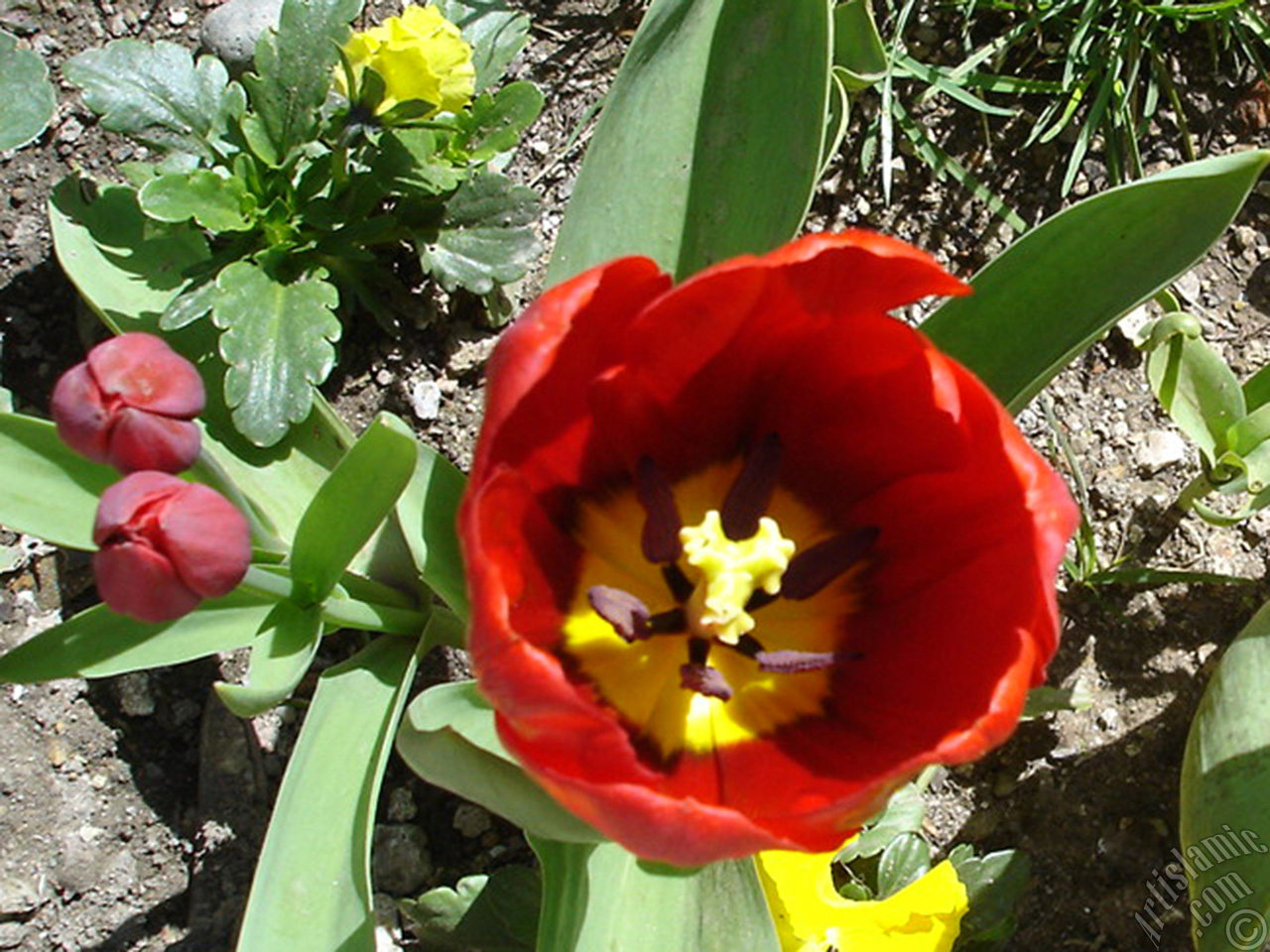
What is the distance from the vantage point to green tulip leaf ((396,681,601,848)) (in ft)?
4.21

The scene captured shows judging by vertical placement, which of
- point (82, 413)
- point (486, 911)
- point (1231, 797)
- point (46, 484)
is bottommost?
point (486, 911)

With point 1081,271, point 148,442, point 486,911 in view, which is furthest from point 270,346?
point 1081,271

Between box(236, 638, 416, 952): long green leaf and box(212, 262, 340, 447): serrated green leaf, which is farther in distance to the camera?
box(212, 262, 340, 447): serrated green leaf


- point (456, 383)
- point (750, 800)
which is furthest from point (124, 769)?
point (750, 800)

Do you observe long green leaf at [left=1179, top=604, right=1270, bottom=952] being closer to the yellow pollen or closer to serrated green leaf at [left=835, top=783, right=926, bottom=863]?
serrated green leaf at [left=835, top=783, right=926, bottom=863]

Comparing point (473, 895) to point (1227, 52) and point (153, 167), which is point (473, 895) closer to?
point (153, 167)

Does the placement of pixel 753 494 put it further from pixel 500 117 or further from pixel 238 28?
pixel 238 28

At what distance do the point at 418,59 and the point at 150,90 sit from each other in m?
0.35

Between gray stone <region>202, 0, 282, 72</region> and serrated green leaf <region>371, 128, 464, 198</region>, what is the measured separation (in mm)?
381

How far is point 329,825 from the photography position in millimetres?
1581

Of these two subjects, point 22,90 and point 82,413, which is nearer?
point 82,413

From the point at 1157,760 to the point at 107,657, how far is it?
1.53 meters

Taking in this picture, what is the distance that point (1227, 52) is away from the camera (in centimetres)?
255

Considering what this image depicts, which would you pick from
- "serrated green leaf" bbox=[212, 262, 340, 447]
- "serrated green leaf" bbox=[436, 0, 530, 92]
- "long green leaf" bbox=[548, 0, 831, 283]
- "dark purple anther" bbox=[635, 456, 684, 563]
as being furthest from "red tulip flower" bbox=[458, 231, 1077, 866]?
"serrated green leaf" bbox=[436, 0, 530, 92]
